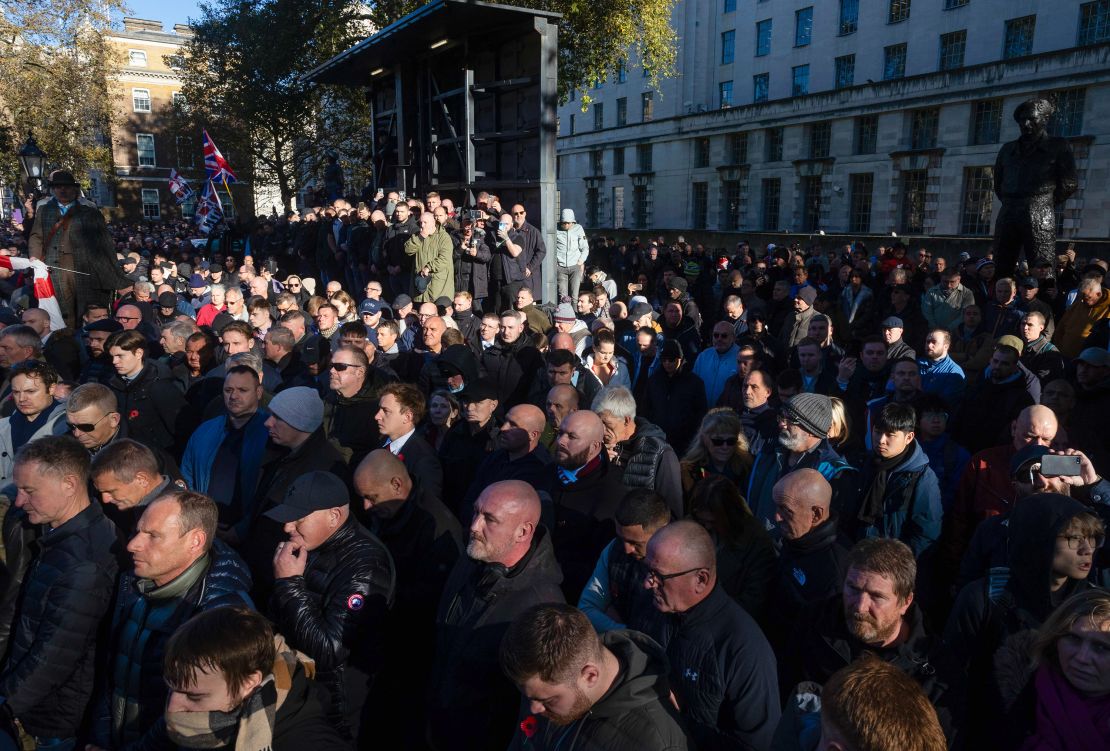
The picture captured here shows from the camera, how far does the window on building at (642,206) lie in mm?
49969

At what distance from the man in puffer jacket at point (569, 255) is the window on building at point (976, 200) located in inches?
1003

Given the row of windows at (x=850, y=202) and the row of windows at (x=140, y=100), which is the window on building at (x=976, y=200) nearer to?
the row of windows at (x=850, y=202)

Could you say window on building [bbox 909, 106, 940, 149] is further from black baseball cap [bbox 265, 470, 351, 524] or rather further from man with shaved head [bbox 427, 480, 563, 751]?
black baseball cap [bbox 265, 470, 351, 524]

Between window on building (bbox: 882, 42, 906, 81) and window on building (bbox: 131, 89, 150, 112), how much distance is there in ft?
171

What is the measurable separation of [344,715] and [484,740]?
0.64 meters

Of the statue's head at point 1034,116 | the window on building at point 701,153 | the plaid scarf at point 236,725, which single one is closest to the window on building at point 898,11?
the window on building at point 701,153

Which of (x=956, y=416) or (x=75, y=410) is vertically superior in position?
(x=75, y=410)

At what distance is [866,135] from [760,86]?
10.2m

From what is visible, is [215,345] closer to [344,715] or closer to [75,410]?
[75,410]

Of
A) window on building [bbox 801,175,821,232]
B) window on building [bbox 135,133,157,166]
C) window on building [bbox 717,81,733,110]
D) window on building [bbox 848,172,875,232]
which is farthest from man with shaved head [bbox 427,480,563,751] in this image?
window on building [bbox 135,133,157,166]

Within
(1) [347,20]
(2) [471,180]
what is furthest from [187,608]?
(1) [347,20]

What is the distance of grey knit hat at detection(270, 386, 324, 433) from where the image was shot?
4578 millimetres

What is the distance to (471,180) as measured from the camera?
44.3ft

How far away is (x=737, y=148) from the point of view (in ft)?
143
